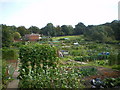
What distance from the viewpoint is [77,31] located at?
542 inches

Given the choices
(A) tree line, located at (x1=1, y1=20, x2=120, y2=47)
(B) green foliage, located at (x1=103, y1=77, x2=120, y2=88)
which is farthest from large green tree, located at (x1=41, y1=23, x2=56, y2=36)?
(B) green foliage, located at (x1=103, y1=77, x2=120, y2=88)

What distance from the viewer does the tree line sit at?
10182mm

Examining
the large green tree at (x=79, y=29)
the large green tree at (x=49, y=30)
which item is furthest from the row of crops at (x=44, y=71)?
the large green tree at (x=79, y=29)

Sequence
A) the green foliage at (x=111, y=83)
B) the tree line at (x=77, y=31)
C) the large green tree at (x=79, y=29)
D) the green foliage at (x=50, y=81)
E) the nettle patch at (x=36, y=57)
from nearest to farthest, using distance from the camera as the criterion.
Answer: the green foliage at (x=50, y=81) < the green foliage at (x=111, y=83) < the nettle patch at (x=36, y=57) < the tree line at (x=77, y=31) < the large green tree at (x=79, y=29)

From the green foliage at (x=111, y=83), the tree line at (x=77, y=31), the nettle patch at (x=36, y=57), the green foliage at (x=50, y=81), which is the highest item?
the tree line at (x=77, y=31)

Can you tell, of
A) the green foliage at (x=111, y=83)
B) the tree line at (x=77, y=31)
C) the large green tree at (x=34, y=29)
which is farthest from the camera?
the large green tree at (x=34, y=29)

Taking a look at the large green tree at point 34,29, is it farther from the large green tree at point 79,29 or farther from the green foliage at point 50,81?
the green foliage at point 50,81

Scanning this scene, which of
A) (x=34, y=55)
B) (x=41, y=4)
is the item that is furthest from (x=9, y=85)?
(x=41, y=4)

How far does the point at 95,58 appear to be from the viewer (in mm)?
7441

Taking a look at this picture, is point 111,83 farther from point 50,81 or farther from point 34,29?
point 34,29

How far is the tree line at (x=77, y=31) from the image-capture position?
10182 mm

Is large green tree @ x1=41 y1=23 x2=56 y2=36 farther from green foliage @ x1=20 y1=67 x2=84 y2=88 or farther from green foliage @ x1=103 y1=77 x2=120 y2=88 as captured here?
green foliage @ x1=20 y1=67 x2=84 y2=88

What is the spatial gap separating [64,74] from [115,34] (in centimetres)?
964

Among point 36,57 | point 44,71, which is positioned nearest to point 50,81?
point 44,71
